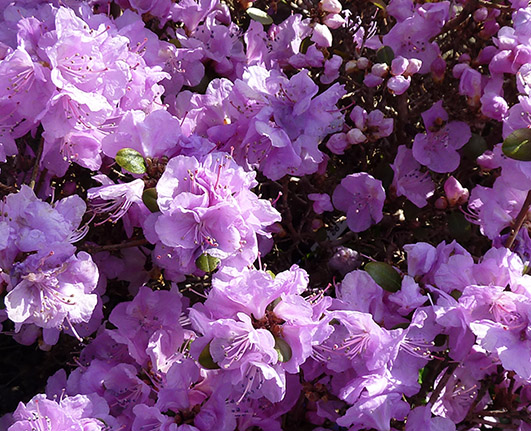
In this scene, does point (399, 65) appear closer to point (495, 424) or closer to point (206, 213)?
point (206, 213)

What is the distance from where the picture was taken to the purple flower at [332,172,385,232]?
1.85 meters

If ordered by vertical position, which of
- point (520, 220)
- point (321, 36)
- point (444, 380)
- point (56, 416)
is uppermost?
point (321, 36)

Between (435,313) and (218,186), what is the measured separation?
19.7 inches

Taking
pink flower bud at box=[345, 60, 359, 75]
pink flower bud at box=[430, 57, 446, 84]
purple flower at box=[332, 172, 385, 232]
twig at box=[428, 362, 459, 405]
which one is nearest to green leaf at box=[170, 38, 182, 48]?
pink flower bud at box=[345, 60, 359, 75]

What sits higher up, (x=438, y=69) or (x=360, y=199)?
(x=438, y=69)

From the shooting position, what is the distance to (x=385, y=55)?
5.90 feet

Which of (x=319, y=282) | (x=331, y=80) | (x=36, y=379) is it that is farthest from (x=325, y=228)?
(x=36, y=379)

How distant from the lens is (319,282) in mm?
2033

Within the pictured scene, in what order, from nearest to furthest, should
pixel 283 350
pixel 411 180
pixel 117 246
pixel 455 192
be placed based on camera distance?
pixel 283 350, pixel 117 246, pixel 455 192, pixel 411 180

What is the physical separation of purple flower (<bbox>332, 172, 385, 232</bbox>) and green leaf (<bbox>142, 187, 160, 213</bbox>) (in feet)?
2.10

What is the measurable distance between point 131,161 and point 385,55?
74cm

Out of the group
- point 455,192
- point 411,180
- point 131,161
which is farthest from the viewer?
point 411,180

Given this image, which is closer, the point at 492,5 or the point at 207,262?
the point at 207,262

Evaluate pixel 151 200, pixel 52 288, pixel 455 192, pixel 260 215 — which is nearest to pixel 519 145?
pixel 455 192
